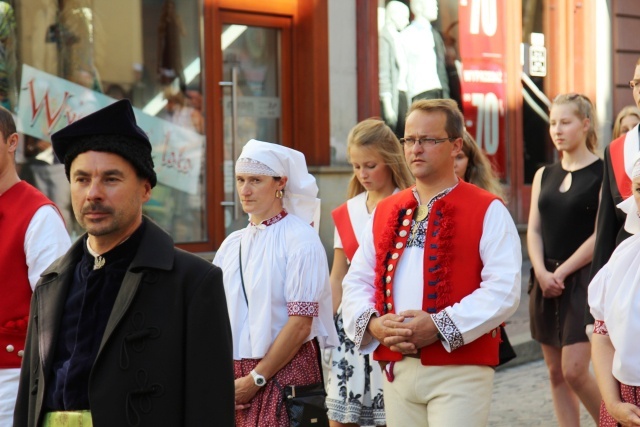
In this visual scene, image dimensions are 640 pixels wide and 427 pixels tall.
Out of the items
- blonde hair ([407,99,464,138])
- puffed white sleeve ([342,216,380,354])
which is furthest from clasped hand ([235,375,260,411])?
blonde hair ([407,99,464,138])

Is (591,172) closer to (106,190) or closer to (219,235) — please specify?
(106,190)

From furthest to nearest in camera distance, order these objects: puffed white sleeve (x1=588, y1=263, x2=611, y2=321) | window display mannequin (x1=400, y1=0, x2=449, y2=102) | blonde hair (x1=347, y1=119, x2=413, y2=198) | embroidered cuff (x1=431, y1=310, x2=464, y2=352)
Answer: window display mannequin (x1=400, y1=0, x2=449, y2=102), blonde hair (x1=347, y1=119, x2=413, y2=198), embroidered cuff (x1=431, y1=310, x2=464, y2=352), puffed white sleeve (x1=588, y1=263, x2=611, y2=321)

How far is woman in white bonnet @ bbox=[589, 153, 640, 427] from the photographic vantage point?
437cm

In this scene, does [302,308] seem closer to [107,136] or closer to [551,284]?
[107,136]

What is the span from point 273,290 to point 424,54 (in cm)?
863

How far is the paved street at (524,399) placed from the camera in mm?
8023

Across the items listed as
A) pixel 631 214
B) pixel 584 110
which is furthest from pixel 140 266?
pixel 584 110

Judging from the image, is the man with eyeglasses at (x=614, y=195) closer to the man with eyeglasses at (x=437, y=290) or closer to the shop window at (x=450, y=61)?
the man with eyeglasses at (x=437, y=290)

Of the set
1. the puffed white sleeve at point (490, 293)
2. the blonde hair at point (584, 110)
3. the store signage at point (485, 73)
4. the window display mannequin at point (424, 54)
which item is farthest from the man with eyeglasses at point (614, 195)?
the store signage at point (485, 73)

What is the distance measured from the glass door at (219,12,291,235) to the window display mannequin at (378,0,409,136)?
114cm

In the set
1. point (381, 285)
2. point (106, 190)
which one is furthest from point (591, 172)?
point (106, 190)

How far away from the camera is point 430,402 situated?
488 cm

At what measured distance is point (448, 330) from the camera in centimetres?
473

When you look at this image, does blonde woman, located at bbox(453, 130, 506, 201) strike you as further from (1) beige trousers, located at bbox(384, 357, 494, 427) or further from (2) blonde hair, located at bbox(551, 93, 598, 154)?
(1) beige trousers, located at bbox(384, 357, 494, 427)
